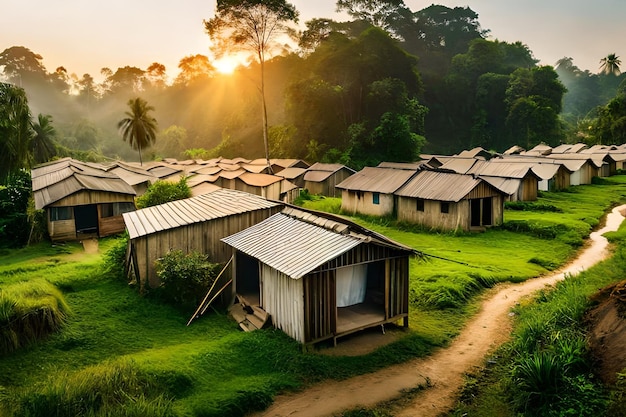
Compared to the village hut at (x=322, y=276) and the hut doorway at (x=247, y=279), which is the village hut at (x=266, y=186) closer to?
the hut doorway at (x=247, y=279)

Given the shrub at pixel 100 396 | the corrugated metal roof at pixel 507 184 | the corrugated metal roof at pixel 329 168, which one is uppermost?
the corrugated metal roof at pixel 329 168

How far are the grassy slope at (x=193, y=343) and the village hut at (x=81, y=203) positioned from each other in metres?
3.94

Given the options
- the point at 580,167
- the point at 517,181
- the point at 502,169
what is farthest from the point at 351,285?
the point at 580,167

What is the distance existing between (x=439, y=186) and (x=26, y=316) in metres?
23.9

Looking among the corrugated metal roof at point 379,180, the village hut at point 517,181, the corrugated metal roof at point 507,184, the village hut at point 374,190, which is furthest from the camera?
the village hut at point 517,181

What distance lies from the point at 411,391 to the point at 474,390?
1510 millimetres

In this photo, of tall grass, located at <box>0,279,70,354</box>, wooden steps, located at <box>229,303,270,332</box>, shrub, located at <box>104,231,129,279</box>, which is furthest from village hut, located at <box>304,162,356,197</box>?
tall grass, located at <box>0,279,70,354</box>

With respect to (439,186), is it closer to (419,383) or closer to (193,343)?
(419,383)

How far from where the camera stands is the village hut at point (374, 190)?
31.2m

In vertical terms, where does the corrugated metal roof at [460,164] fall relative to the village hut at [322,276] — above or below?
above

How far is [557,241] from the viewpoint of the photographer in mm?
23578

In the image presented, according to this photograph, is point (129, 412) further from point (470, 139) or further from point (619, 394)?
point (470, 139)

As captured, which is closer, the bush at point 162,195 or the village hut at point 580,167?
the bush at point 162,195

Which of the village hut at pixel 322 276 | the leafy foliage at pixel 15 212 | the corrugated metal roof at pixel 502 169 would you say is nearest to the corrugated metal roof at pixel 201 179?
the leafy foliage at pixel 15 212
